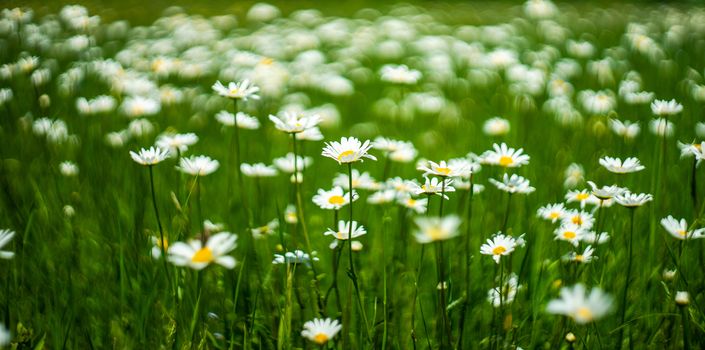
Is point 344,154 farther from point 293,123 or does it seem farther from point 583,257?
point 583,257

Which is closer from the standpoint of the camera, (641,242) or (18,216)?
(641,242)

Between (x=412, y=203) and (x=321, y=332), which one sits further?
(x=412, y=203)

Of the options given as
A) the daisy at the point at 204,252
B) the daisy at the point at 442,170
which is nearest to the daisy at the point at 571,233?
the daisy at the point at 442,170

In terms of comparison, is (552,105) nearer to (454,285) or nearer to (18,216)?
(454,285)

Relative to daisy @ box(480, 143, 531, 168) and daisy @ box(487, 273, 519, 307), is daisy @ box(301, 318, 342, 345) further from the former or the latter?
daisy @ box(480, 143, 531, 168)

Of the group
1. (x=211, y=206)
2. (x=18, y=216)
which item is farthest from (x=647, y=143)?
(x=18, y=216)

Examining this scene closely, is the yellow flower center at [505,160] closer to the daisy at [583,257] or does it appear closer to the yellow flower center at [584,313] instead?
the daisy at [583,257]

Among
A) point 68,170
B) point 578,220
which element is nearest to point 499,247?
point 578,220
